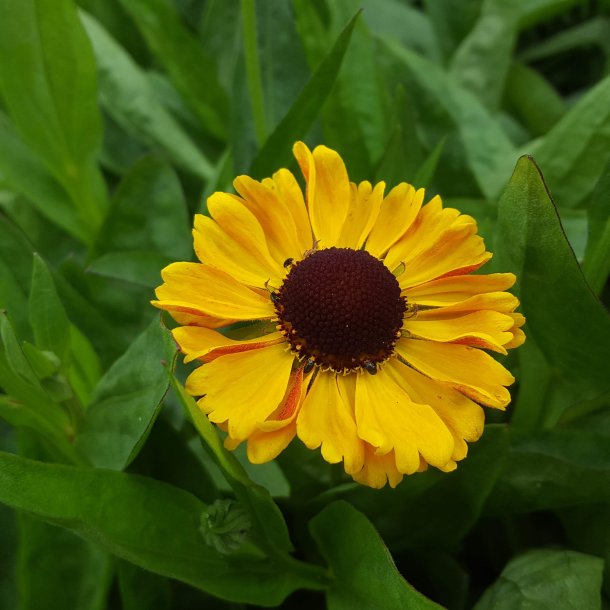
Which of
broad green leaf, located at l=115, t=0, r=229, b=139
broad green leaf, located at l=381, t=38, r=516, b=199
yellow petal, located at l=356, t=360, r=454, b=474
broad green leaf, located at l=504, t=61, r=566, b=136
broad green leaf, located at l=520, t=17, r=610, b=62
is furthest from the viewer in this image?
broad green leaf, located at l=520, t=17, r=610, b=62

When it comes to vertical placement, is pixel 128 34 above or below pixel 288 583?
above

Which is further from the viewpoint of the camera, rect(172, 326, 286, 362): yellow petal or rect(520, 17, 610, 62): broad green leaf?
rect(520, 17, 610, 62): broad green leaf

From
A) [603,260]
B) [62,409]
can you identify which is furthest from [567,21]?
[62,409]

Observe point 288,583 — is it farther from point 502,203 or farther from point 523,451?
point 502,203

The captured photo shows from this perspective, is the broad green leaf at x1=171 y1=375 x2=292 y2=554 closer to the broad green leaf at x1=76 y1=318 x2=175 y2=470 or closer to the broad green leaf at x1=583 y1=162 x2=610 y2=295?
the broad green leaf at x1=76 y1=318 x2=175 y2=470

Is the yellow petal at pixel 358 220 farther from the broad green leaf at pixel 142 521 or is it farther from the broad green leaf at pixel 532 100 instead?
the broad green leaf at pixel 532 100

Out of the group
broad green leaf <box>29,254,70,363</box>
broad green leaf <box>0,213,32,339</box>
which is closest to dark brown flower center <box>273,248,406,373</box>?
broad green leaf <box>29,254,70,363</box>

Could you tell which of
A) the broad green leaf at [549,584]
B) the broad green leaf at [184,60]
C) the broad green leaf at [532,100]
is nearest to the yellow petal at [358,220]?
the broad green leaf at [549,584]
